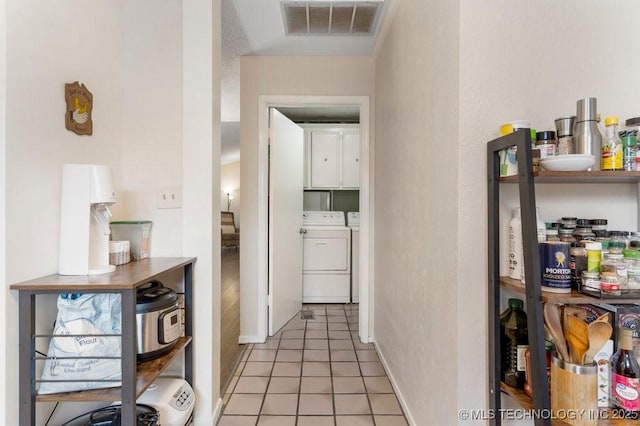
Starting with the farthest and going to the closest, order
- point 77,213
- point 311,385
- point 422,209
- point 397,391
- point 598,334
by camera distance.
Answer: point 311,385, point 397,391, point 422,209, point 77,213, point 598,334

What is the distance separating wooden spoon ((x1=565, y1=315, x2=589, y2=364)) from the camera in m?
0.89

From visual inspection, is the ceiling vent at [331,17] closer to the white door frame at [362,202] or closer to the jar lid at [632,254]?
the white door frame at [362,202]

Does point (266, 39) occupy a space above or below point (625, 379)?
above

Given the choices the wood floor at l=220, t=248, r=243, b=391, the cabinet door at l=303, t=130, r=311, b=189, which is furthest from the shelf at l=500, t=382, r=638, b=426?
the cabinet door at l=303, t=130, r=311, b=189

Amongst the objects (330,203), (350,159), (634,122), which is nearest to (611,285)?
(634,122)

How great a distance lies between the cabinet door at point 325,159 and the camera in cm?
409

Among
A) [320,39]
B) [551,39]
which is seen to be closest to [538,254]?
[551,39]

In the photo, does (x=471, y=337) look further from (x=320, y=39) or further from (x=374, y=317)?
(x=320, y=39)

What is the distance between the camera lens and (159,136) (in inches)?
66.3

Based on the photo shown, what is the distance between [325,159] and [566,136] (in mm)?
3199

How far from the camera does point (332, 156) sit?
4.11 m

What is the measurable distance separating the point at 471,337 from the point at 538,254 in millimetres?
424

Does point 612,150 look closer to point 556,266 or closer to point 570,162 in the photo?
point 570,162

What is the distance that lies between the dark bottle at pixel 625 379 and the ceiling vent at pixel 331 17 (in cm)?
211
